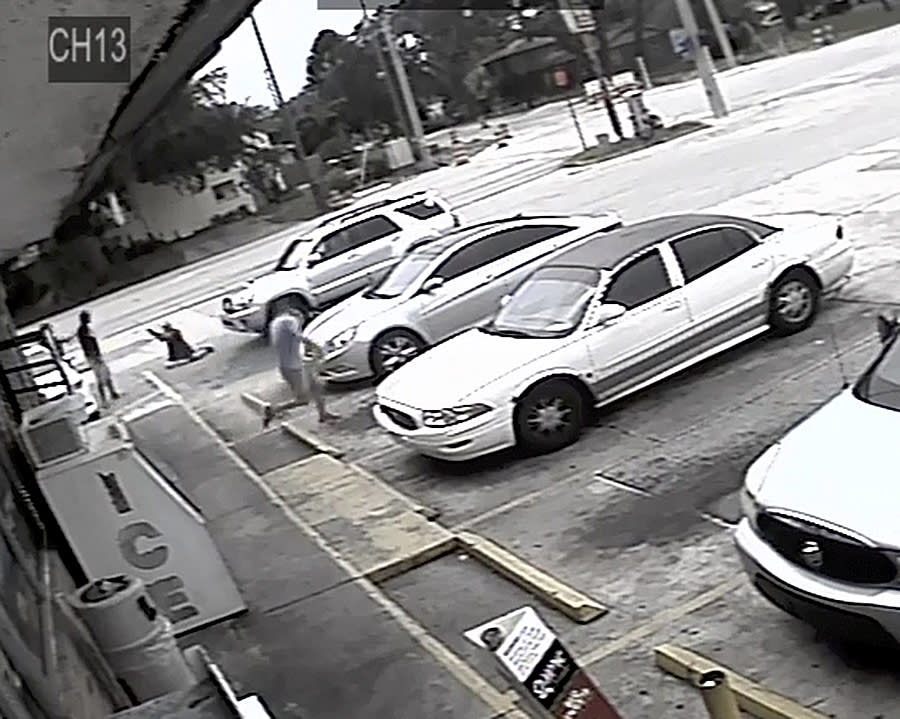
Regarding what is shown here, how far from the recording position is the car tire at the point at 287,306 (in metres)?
22.0

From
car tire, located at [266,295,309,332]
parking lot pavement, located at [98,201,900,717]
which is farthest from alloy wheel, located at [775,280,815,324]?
car tire, located at [266,295,309,332]

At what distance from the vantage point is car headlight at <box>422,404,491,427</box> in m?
11.4

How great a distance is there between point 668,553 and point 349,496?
14.0 ft

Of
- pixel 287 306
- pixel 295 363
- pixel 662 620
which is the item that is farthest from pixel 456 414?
pixel 287 306

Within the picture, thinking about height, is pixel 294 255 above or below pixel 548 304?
above

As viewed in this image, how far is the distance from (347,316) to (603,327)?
6.31 meters

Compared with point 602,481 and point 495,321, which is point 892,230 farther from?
point 602,481

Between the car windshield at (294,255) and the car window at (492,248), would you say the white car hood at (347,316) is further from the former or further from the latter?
the car windshield at (294,255)

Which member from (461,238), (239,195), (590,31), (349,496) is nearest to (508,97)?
(239,195)

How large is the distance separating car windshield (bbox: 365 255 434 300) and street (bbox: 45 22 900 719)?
1.38 m

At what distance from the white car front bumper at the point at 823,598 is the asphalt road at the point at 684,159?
654 inches

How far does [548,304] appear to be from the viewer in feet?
40.5

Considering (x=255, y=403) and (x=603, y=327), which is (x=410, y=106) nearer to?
(x=255, y=403)

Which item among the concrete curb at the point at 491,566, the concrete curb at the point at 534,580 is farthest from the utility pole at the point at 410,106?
the concrete curb at the point at 534,580
